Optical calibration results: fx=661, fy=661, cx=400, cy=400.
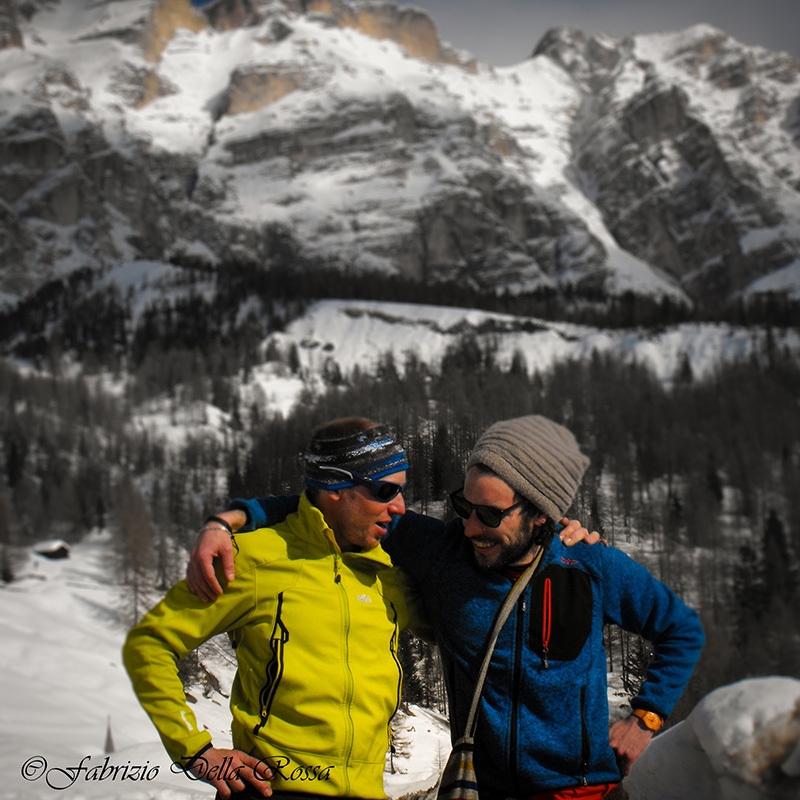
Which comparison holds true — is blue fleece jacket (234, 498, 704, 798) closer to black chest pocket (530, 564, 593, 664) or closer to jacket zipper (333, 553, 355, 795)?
black chest pocket (530, 564, 593, 664)

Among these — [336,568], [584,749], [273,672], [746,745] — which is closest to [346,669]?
[273,672]

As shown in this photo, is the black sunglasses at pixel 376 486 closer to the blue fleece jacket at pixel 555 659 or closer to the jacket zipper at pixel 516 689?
the blue fleece jacket at pixel 555 659

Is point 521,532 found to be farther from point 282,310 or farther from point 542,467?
point 282,310

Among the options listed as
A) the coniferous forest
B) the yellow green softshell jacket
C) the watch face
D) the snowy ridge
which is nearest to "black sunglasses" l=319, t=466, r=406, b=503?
the yellow green softshell jacket

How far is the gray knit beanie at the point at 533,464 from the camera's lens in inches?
144

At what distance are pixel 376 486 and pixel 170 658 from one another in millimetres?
1419

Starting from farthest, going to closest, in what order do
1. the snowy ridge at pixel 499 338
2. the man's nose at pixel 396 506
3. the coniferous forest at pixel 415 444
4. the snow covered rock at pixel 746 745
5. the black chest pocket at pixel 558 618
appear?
the snowy ridge at pixel 499 338 < the coniferous forest at pixel 415 444 < the man's nose at pixel 396 506 < the black chest pocket at pixel 558 618 < the snow covered rock at pixel 746 745

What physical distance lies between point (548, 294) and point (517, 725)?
157444 mm

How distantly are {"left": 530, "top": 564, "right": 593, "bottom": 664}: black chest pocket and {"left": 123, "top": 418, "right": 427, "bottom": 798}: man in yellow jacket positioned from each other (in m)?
0.87

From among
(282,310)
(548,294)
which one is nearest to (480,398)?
(282,310)

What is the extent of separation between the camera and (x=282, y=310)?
138250 mm

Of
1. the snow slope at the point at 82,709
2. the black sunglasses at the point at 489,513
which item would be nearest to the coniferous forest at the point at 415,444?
the snow slope at the point at 82,709

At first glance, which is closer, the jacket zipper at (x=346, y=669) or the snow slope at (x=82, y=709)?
the jacket zipper at (x=346, y=669)

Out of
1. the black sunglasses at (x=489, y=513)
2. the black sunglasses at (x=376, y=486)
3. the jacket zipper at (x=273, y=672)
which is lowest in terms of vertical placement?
the jacket zipper at (x=273, y=672)
